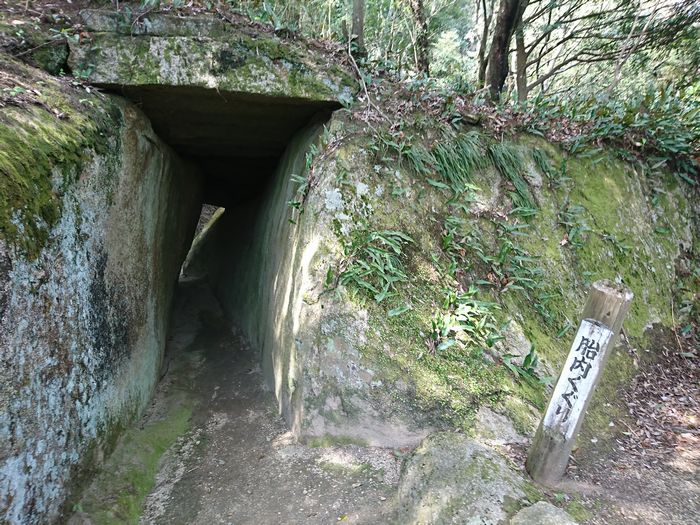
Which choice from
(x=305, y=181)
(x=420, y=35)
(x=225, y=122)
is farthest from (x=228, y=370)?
(x=420, y=35)

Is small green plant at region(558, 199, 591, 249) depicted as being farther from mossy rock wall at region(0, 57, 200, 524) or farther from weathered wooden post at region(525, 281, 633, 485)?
mossy rock wall at region(0, 57, 200, 524)

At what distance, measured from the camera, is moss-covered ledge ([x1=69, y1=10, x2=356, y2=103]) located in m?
4.13

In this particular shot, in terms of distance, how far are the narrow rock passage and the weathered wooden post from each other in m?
1.13

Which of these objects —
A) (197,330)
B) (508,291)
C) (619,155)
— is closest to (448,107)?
(508,291)

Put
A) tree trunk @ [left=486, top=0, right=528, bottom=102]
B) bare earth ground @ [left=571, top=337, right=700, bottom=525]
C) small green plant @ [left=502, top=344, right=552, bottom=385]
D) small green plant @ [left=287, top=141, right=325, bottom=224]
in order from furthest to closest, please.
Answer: tree trunk @ [left=486, top=0, right=528, bottom=102], small green plant @ [left=287, top=141, right=325, bottom=224], small green plant @ [left=502, top=344, right=552, bottom=385], bare earth ground @ [left=571, top=337, right=700, bottom=525]

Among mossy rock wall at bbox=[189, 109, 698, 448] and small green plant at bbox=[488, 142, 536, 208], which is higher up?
small green plant at bbox=[488, 142, 536, 208]

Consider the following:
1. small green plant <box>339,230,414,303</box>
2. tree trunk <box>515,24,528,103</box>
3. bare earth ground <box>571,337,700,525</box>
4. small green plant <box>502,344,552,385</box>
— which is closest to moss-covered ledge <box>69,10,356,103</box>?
small green plant <box>339,230,414,303</box>

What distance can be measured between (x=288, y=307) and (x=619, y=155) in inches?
197

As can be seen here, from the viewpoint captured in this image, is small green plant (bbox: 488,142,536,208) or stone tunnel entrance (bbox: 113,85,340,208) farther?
small green plant (bbox: 488,142,536,208)

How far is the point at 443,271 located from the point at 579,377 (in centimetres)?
174

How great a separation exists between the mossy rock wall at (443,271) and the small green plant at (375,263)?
39 mm

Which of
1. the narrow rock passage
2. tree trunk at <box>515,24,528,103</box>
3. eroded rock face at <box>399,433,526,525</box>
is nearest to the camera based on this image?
eroded rock face at <box>399,433,526,525</box>

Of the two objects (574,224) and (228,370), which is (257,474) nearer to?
(228,370)

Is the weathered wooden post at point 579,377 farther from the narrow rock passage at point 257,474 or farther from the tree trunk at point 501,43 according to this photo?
the tree trunk at point 501,43
